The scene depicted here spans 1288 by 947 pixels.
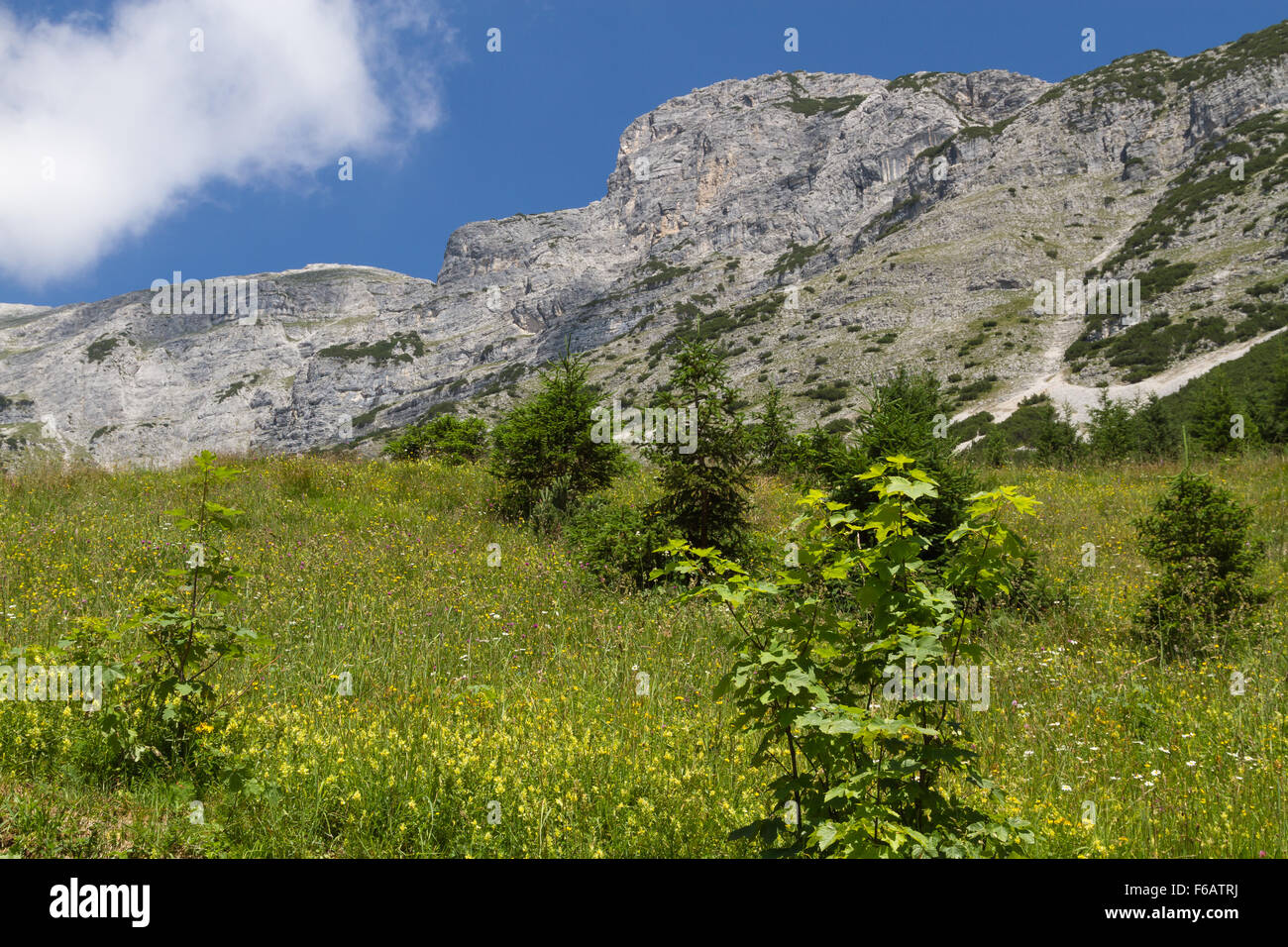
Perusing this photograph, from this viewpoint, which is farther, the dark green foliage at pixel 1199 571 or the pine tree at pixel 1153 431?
the pine tree at pixel 1153 431

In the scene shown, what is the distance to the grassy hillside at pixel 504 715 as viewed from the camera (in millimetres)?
3232

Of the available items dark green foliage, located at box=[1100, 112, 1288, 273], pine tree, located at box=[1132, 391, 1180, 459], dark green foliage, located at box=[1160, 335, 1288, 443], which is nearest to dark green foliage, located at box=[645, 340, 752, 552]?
dark green foliage, located at box=[1160, 335, 1288, 443]

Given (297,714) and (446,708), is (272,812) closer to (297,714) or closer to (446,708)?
(297,714)

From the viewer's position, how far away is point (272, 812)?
3207mm

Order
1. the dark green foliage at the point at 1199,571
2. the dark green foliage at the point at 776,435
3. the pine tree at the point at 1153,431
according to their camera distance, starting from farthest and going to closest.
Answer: the pine tree at the point at 1153,431 → the dark green foliage at the point at 776,435 → the dark green foliage at the point at 1199,571

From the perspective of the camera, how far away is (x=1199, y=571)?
6879 millimetres

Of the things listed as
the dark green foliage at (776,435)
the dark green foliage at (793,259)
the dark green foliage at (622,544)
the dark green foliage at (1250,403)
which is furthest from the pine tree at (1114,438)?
the dark green foliage at (793,259)

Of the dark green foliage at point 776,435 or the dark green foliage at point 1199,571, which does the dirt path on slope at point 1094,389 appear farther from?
the dark green foliage at point 1199,571

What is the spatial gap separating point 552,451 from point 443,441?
6.43m

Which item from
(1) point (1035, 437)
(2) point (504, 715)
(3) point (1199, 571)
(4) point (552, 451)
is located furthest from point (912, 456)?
(1) point (1035, 437)

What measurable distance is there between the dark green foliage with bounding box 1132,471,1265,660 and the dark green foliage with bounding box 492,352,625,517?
7735 mm

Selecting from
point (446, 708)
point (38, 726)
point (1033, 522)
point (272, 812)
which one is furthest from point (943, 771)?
point (1033, 522)

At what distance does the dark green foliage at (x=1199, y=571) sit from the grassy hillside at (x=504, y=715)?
0.30 meters

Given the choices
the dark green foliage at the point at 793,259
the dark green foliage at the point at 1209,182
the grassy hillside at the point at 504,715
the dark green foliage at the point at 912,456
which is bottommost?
the grassy hillside at the point at 504,715
